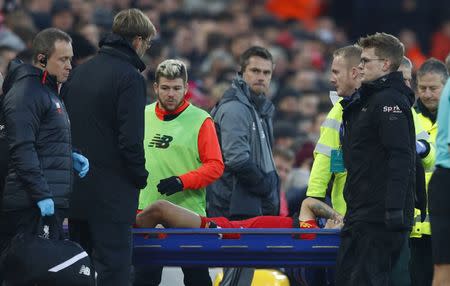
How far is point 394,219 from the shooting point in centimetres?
810

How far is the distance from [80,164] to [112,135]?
295mm

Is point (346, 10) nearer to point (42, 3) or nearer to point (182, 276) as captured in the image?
point (42, 3)

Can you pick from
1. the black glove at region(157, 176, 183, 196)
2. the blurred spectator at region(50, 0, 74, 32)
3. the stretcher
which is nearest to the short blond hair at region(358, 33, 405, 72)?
the stretcher

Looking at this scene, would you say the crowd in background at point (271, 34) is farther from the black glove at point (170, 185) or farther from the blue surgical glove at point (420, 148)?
the blue surgical glove at point (420, 148)

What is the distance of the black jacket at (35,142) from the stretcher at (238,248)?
84cm

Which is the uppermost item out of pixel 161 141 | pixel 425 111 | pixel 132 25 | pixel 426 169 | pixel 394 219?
pixel 132 25

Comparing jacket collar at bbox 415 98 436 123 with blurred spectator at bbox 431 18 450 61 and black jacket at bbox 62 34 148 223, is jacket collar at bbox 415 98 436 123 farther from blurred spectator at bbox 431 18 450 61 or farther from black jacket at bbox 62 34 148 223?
blurred spectator at bbox 431 18 450 61

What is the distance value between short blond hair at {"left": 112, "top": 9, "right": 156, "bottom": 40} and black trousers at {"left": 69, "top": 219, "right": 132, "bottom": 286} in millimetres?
1182

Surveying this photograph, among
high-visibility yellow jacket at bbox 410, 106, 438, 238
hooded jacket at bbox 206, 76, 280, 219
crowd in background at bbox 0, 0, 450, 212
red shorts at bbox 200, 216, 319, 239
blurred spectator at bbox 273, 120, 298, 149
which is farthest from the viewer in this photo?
blurred spectator at bbox 273, 120, 298, 149

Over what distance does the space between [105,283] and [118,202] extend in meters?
0.50

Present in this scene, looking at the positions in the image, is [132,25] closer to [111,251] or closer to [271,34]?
[111,251]

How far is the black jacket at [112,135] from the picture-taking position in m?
8.47

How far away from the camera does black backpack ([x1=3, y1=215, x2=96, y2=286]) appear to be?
8125mm

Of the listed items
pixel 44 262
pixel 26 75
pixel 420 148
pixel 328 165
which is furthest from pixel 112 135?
pixel 420 148
